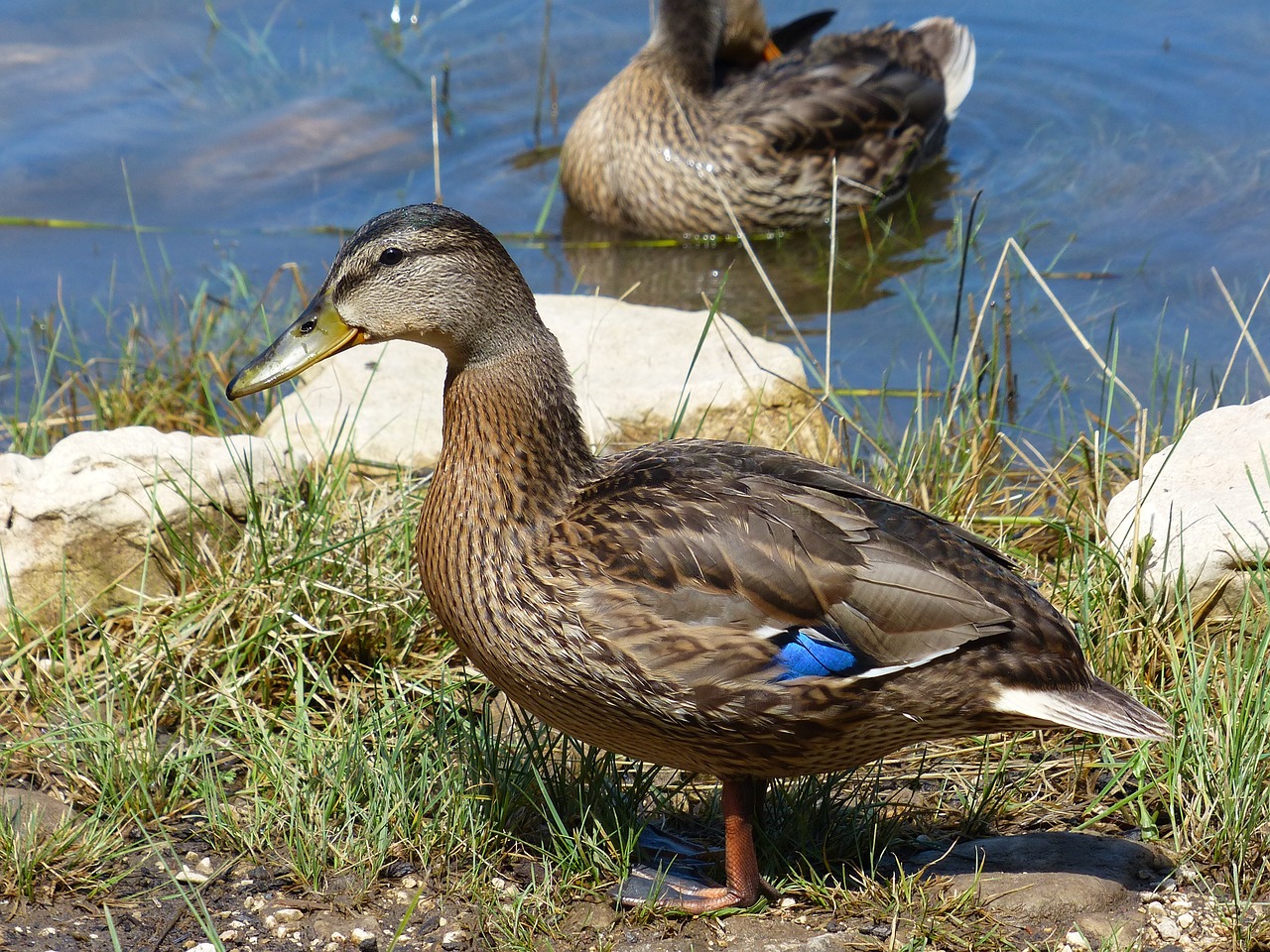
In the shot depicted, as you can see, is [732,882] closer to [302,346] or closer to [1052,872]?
[1052,872]

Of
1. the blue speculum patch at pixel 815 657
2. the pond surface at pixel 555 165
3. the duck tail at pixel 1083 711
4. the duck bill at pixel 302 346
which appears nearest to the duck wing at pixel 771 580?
the blue speculum patch at pixel 815 657

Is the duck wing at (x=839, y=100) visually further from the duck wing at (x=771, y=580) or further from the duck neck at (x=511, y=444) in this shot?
the duck wing at (x=771, y=580)

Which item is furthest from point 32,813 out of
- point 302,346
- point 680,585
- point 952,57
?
point 952,57

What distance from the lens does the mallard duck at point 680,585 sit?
9.75 ft

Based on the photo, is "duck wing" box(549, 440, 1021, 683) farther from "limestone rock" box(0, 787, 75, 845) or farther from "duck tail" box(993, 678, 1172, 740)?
"limestone rock" box(0, 787, 75, 845)

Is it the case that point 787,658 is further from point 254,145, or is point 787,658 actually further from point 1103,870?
point 254,145

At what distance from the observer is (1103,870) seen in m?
3.16

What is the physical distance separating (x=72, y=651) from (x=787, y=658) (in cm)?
205

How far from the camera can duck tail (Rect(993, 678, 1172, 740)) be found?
117 inches

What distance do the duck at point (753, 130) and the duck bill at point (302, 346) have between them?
4303mm

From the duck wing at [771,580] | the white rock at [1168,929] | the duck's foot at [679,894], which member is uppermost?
the duck wing at [771,580]

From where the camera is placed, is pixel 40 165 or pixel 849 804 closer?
pixel 849 804

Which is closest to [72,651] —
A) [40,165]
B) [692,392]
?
[692,392]

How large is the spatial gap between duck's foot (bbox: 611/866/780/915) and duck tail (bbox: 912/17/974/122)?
19.6ft
